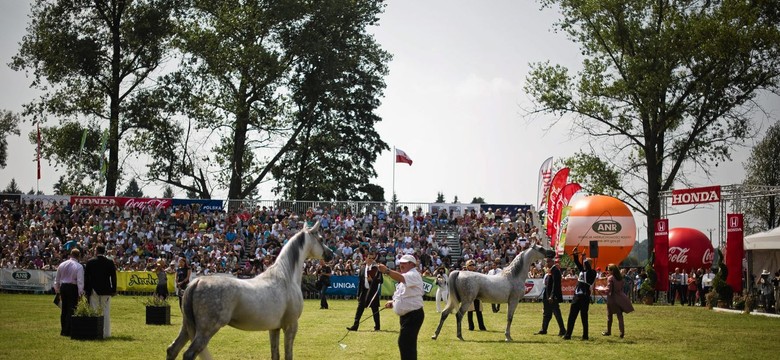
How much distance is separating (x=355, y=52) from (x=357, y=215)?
526 inches

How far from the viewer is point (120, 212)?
4441cm

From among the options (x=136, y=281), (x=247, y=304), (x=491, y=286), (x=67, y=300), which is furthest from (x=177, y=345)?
(x=136, y=281)

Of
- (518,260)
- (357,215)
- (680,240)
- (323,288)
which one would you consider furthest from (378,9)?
(518,260)

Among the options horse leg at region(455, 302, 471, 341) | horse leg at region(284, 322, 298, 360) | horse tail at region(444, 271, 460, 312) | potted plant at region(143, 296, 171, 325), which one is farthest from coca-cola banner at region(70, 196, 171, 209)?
horse leg at region(284, 322, 298, 360)

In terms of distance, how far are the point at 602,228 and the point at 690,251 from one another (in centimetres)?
Result: 801

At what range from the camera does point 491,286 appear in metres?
20.5

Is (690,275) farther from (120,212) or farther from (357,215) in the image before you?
(120,212)

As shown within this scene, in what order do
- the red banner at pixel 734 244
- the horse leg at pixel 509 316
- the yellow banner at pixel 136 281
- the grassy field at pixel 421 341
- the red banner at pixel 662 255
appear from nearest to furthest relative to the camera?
the grassy field at pixel 421 341, the horse leg at pixel 509 316, the red banner at pixel 734 244, the red banner at pixel 662 255, the yellow banner at pixel 136 281

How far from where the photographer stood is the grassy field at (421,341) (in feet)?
51.4

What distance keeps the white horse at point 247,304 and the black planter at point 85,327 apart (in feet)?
21.3

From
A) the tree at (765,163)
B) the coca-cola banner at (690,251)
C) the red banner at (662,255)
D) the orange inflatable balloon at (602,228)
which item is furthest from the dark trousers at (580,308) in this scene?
the tree at (765,163)

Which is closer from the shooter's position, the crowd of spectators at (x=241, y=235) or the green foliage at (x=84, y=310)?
the green foliage at (x=84, y=310)

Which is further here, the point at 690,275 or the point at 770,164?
the point at 770,164

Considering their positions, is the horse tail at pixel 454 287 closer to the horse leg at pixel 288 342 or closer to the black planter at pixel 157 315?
the black planter at pixel 157 315
